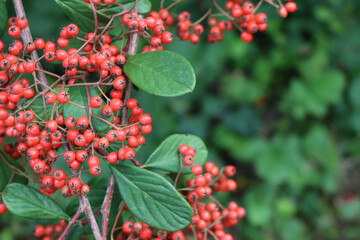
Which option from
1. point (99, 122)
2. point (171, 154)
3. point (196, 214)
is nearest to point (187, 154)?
point (171, 154)

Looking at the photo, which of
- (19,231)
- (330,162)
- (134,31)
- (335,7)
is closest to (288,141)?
(330,162)

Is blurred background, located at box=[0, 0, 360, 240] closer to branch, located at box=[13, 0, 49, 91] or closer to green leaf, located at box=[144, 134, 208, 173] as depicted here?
green leaf, located at box=[144, 134, 208, 173]

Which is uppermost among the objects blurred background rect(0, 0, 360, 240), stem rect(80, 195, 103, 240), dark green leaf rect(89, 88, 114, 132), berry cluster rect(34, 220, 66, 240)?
dark green leaf rect(89, 88, 114, 132)

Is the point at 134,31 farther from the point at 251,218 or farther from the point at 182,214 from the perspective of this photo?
the point at 251,218

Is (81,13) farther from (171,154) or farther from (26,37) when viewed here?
(171,154)

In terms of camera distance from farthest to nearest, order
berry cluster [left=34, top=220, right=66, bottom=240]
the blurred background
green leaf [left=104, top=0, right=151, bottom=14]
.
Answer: the blurred background
berry cluster [left=34, top=220, right=66, bottom=240]
green leaf [left=104, top=0, right=151, bottom=14]

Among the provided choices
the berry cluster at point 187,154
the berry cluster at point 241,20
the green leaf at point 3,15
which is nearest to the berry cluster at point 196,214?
the berry cluster at point 187,154

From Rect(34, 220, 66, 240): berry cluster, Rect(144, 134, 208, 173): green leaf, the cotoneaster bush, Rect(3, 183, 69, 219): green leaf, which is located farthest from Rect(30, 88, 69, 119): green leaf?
Rect(34, 220, 66, 240): berry cluster

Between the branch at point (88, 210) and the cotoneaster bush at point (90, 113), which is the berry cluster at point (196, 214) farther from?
the branch at point (88, 210)
